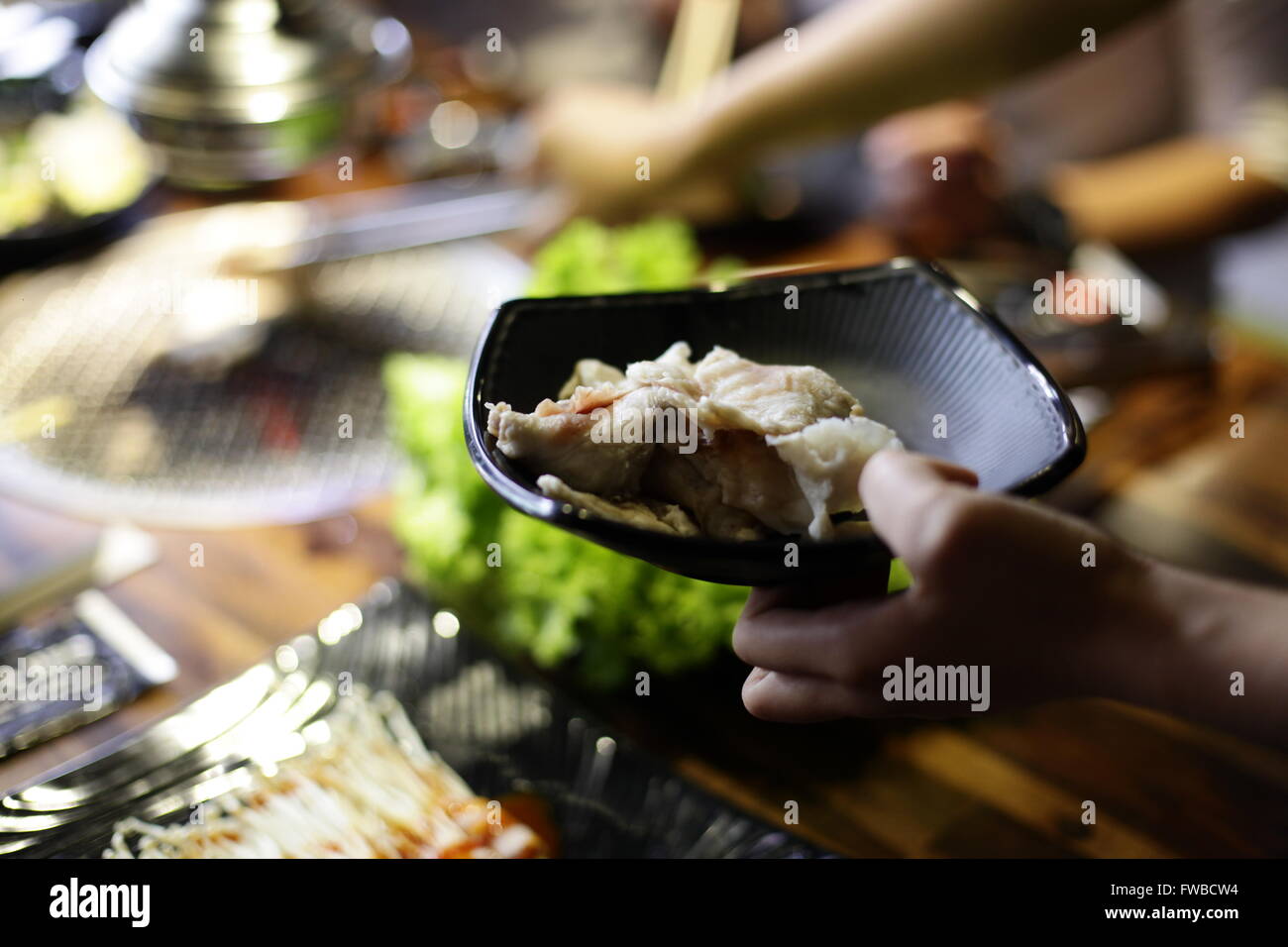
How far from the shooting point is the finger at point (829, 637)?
2.89ft

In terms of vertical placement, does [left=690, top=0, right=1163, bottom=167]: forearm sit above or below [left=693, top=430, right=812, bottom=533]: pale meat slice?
above

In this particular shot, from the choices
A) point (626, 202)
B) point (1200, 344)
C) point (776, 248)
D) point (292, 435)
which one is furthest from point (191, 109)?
point (1200, 344)

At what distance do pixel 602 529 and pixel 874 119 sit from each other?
1.83m

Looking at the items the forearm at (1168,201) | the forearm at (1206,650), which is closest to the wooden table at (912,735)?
the forearm at (1206,650)

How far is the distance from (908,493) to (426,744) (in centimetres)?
109

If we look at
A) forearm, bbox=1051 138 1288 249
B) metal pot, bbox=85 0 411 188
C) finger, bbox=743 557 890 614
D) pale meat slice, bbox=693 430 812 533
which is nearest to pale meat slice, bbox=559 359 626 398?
pale meat slice, bbox=693 430 812 533

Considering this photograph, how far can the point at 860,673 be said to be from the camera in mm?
909

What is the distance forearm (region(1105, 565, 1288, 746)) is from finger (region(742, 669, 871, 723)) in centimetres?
23

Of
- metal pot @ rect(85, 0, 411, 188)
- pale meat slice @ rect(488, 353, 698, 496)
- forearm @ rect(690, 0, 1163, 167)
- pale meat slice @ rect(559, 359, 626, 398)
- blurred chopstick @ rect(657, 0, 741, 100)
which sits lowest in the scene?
pale meat slice @ rect(488, 353, 698, 496)

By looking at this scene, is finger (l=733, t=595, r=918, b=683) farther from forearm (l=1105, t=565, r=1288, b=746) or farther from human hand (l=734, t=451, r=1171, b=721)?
forearm (l=1105, t=565, r=1288, b=746)

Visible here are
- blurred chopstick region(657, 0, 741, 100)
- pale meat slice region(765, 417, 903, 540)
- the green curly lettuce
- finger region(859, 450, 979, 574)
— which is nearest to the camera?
finger region(859, 450, 979, 574)

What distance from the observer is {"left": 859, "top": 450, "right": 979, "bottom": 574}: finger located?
0.80 meters
